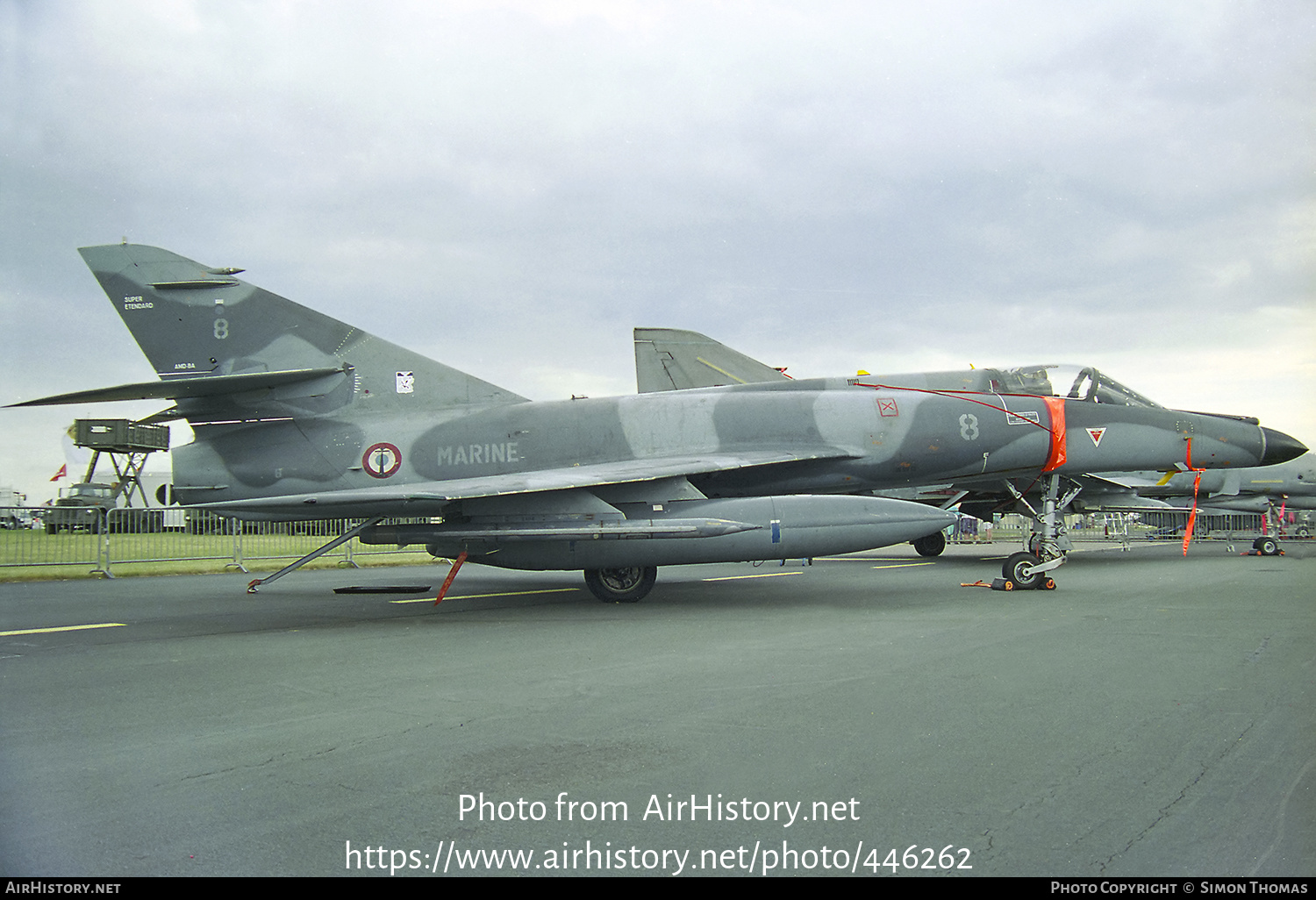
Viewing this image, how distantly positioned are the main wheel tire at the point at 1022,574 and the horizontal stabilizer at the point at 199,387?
854 centimetres

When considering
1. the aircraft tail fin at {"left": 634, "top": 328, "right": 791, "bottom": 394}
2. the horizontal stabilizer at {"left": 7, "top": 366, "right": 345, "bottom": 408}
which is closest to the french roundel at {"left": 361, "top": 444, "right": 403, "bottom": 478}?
the horizontal stabilizer at {"left": 7, "top": 366, "right": 345, "bottom": 408}

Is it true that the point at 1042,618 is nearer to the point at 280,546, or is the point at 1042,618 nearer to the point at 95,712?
the point at 95,712

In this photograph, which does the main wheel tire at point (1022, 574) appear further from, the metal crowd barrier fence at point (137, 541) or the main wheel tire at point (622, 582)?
the metal crowd barrier fence at point (137, 541)

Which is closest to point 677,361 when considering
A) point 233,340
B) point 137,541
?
point 233,340

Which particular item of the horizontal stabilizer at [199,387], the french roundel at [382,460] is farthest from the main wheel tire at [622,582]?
the horizontal stabilizer at [199,387]

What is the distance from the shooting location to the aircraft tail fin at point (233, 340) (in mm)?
9805

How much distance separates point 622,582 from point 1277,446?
350 inches

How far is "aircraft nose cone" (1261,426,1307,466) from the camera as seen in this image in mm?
10969

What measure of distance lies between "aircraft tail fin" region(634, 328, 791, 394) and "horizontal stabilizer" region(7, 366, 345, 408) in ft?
24.0

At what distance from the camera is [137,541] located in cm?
1523

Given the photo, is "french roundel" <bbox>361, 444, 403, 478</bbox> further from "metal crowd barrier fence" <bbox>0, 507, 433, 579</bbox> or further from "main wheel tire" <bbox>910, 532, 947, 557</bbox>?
"main wheel tire" <bbox>910, 532, 947, 557</bbox>

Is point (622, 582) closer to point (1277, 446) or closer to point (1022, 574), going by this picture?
point (1022, 574)
